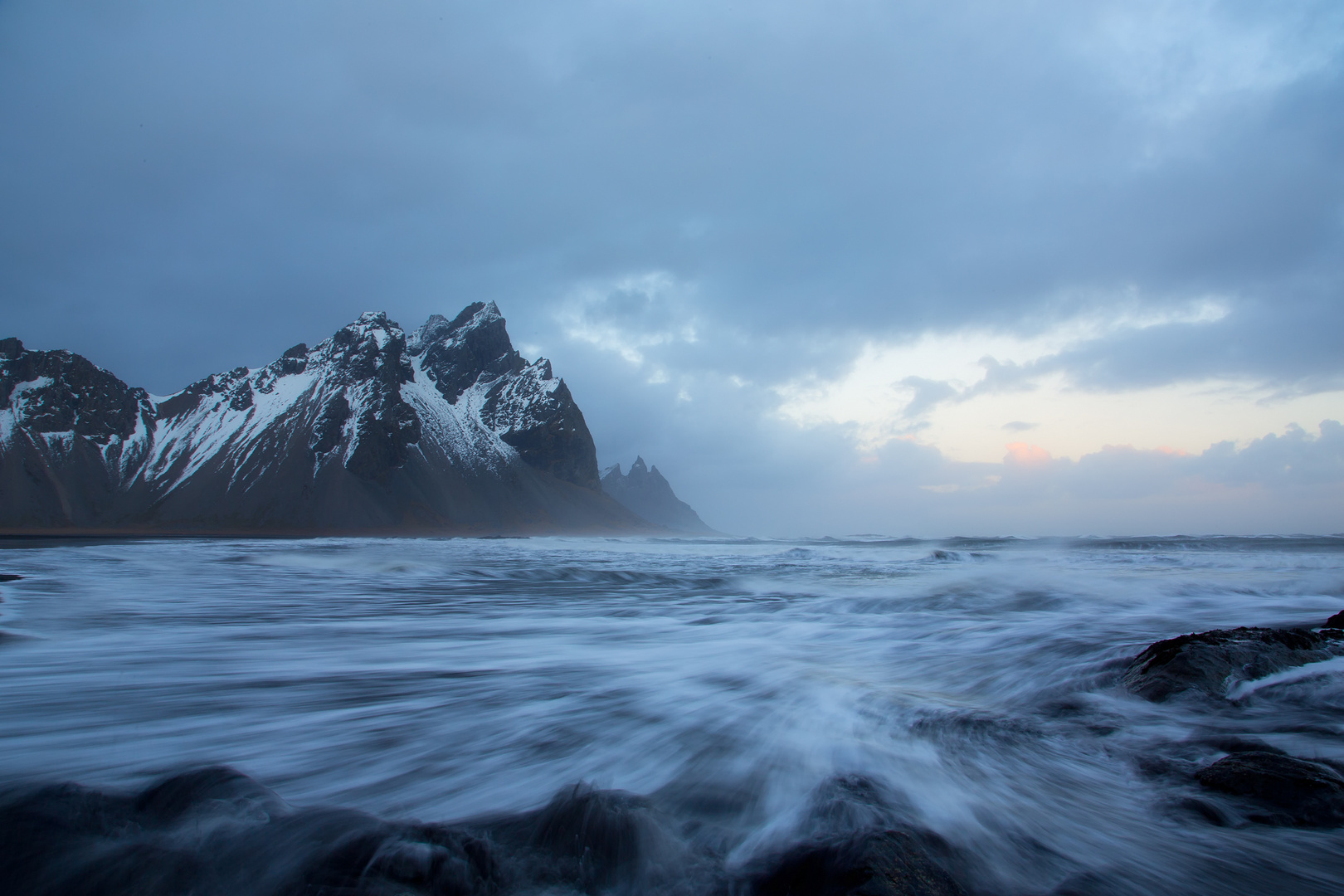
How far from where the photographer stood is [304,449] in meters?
131

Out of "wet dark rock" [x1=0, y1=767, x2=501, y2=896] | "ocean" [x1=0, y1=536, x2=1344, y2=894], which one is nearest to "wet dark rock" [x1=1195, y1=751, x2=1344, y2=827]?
"ocean" [x1=0, y1=536, x2=1344, y2=894]

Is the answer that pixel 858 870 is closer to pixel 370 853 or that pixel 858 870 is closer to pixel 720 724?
pixel 370 853

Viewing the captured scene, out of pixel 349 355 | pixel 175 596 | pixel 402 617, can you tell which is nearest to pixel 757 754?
pixel 402 617

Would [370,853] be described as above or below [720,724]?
above

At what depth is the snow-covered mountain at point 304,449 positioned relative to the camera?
117 m

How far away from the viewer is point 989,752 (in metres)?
3.95

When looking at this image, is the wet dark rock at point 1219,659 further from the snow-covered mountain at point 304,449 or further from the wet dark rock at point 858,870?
the snow-covered mountain at point 304,449

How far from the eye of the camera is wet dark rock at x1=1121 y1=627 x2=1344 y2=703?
190 inches

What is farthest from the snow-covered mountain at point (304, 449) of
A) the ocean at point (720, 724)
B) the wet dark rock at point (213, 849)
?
the wet dark rock at point (213, 849)

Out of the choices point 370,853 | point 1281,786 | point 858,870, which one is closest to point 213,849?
point 370,853

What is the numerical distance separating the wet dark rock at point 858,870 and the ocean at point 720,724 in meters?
0.14

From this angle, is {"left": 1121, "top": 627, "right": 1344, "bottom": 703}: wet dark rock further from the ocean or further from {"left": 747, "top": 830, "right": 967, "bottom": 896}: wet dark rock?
{"left": 747, "top": 830, "right": 967, "bottom": 896}: wet dark rock

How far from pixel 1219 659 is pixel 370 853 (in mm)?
6444

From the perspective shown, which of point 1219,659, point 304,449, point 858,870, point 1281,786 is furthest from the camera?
point 304,449
